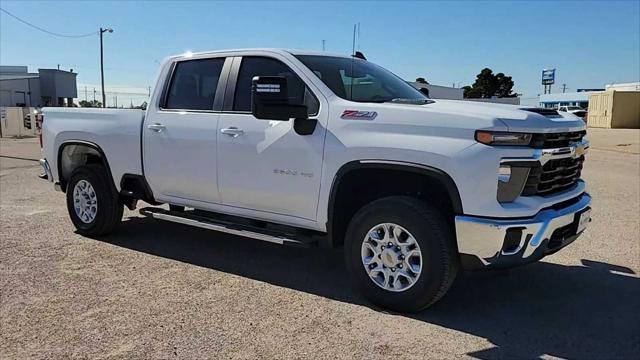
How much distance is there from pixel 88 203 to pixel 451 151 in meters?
4.58

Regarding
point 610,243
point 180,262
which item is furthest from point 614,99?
point 180,262

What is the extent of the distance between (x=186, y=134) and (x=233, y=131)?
65 centimetres

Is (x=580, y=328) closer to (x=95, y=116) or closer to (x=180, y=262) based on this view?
(x=180, y=262)

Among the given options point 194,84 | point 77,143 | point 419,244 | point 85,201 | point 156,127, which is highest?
point 194,84

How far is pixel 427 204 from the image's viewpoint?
167 inches

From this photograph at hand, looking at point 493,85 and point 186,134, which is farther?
point 493,85

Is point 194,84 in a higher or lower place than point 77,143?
higher

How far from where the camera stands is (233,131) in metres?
5.14

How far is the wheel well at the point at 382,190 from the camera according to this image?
4.11 meters

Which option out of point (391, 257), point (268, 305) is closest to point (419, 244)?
point (391, 257)

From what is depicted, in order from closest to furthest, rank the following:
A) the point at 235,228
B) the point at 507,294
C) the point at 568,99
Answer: the point at 507,294
the point at 235,228
the point at 568,99

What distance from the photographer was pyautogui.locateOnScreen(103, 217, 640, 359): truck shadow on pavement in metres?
3.86

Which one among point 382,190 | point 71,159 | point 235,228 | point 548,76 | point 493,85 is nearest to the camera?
point 382,190

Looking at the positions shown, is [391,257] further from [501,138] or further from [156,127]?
[156,127]
